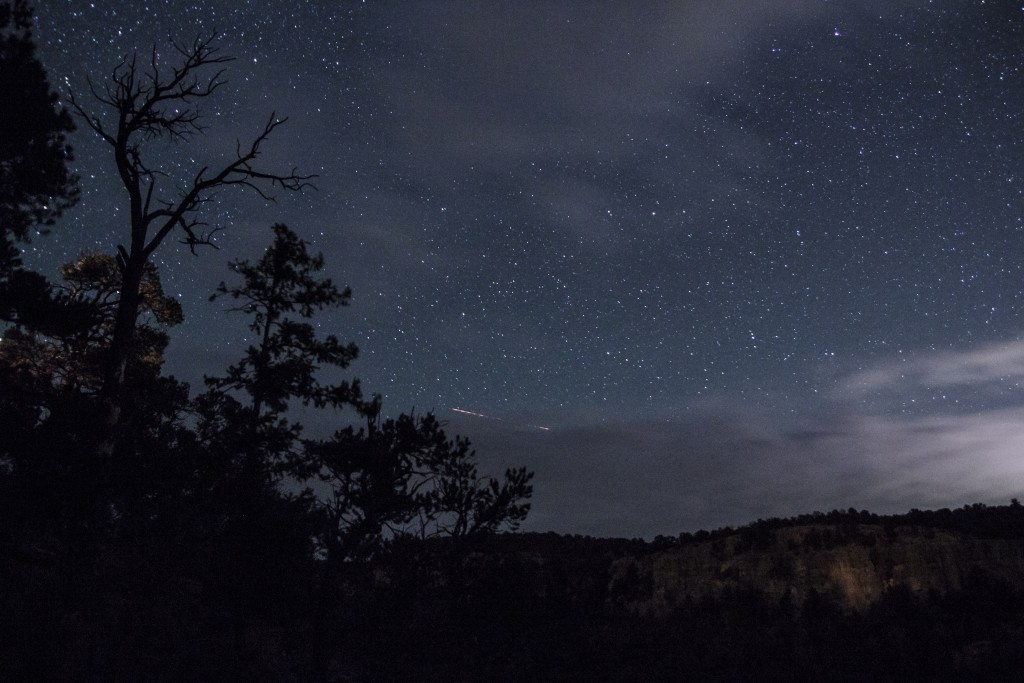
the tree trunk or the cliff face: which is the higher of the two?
the tree trunk

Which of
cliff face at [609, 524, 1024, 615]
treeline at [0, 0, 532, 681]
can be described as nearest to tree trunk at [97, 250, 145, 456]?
treeline at [0, 0, 532, 681]

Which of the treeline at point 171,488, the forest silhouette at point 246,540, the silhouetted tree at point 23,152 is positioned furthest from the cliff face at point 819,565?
the silhouetted tree at point 23,152

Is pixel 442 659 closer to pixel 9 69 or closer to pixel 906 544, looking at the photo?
pixel 9 69

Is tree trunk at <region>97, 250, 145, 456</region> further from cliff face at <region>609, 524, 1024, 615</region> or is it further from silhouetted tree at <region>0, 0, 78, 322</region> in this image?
cliff face at <region>609, 524, 1024, 615</region>

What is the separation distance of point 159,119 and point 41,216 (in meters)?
5.15

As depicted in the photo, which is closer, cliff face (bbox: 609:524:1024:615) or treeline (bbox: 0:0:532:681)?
treeline (bbox: 0:0:532:681)

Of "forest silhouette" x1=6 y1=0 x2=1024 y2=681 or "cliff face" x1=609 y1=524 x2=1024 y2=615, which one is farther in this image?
"cliff face" x1=609 y1=524 x2=1024 y2=615

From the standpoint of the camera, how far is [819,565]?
29766mm

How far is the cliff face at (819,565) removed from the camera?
27078 millimetres

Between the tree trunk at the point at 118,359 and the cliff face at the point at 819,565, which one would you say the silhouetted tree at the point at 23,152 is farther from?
the cliff face at the point at 819,565

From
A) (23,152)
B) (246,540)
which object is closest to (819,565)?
(246,540)

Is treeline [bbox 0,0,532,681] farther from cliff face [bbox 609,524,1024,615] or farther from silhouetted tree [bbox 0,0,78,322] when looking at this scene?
cliff face [bbox 609,524,1024,615]

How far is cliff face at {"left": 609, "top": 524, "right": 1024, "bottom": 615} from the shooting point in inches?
1066

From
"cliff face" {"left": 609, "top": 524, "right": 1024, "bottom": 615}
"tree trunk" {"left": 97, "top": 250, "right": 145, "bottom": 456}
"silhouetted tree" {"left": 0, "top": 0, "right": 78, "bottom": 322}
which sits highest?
"silhouetted tree" {"left": 0, "top": 0, "right": 78, "bottom": 322}
